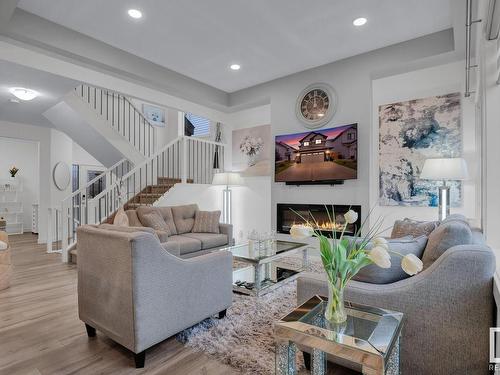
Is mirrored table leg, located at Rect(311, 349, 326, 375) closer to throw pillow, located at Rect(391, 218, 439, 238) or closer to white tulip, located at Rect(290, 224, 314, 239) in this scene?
white tulip, located at Rect(290, 224, 314, 239)

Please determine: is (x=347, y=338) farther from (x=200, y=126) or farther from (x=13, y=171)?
(x=13, y=171)

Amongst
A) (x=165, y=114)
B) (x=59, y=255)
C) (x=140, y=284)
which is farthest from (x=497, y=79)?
(x=165, y=114)

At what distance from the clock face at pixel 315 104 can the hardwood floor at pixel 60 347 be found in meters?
4.13

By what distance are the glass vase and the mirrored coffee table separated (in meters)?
1.59

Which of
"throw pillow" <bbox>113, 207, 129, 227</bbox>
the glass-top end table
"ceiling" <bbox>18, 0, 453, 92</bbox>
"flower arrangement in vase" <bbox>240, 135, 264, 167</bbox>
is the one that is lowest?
the glass-top end table

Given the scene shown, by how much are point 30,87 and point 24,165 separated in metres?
5.26

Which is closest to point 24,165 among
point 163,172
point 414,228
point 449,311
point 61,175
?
point 61,175

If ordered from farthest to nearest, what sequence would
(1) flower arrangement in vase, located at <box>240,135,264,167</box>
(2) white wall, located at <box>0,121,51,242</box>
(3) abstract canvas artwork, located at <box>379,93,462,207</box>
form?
(2) white wall, located at <box>0,121,51,242</box> < (1) flower arrangement in vase, located at <box>240,135,264,167</box> < (3) abstract canvas artwork, located at <box>379,93,462,207</box>

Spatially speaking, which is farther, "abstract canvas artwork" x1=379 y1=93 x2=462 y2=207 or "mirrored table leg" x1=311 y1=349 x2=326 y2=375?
"abstract canvas artwork" x1=379 y1=93 x2=462 y2=207

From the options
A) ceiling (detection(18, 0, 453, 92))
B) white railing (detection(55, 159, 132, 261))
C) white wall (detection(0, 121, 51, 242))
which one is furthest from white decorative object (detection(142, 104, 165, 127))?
ceiling (detection(18, 0, 453, 92))

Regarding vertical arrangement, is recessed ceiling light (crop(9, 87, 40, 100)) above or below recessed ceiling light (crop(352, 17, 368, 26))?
below

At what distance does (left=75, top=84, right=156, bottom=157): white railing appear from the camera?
18.6 feet

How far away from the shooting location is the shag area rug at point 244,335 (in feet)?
6.44

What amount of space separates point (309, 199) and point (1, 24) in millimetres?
4730
